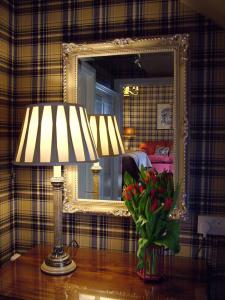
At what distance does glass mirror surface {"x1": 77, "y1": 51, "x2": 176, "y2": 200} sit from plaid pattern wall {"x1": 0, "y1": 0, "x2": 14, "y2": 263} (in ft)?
1.24

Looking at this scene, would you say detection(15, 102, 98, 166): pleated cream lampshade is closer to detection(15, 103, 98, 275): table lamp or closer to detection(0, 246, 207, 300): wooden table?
detection(15, 103, 98, 275): table lamp

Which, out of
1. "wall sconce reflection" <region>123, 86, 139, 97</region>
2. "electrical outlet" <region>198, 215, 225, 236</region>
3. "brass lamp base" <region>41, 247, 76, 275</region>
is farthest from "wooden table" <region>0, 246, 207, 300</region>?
"wall sconce reflection" <region>123, 86, 139, 97</region>

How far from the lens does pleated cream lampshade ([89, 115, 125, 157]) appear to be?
148 centimetres

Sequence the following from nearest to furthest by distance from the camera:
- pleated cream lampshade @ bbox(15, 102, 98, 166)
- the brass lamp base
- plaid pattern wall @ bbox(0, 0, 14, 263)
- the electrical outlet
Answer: pleated cream lampshade @ bbox(15, 102, 98, 166)
the brass lamp base
the electrical outlet
plaid pattern wall @ bbox(0, 0, 14, 263)

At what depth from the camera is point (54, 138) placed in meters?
1.16

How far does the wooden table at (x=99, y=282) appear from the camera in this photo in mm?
1161

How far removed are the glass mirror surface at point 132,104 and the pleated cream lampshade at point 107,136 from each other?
0.09ft

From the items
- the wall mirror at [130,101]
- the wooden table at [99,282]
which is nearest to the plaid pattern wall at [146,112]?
the wall mirror at [130,101]

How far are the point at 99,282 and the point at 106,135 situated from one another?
62cm

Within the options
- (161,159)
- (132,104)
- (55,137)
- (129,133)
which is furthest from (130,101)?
(55,137)

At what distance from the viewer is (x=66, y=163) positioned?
3.76ft

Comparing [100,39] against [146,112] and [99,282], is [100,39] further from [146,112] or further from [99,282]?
[99,282]

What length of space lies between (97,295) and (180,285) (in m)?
0.31

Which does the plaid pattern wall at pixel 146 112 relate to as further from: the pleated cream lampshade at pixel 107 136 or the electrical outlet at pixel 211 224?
the electrical outlet at pixel 211 224
